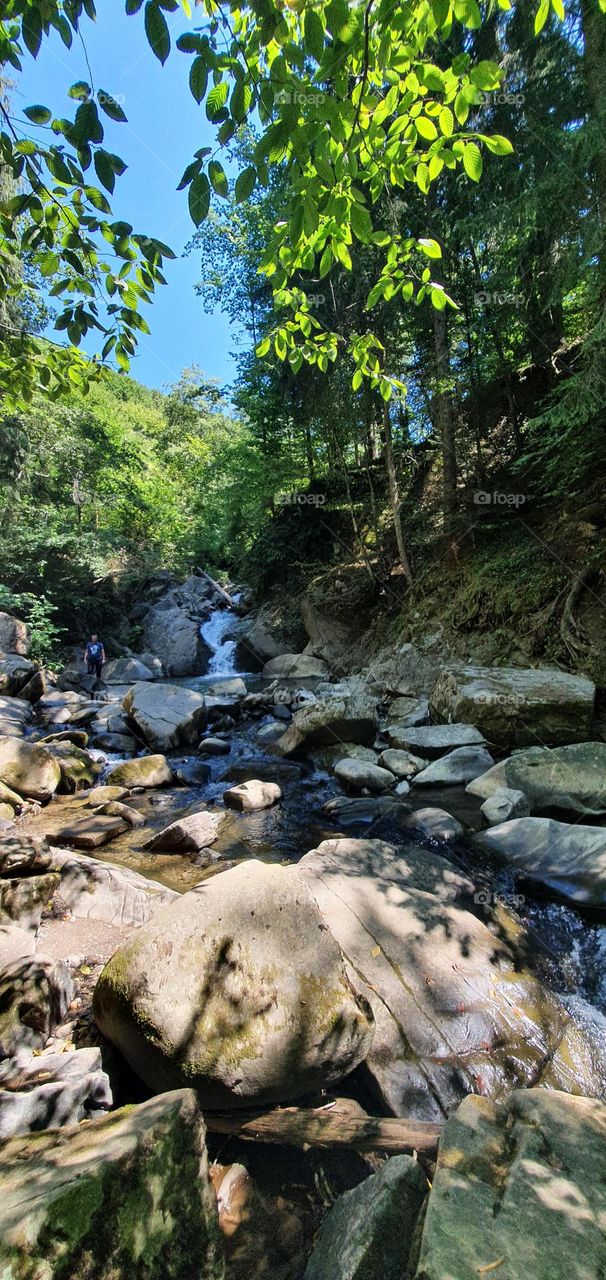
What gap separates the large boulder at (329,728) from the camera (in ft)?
26.3

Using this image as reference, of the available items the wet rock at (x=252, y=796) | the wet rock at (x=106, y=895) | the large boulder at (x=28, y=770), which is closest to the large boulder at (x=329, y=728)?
the wet rock at (x=252, y=796)

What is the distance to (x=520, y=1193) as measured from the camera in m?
1.47

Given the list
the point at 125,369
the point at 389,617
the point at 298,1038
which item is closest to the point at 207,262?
the point at 389,617

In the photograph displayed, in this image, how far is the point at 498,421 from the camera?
42.6 ft

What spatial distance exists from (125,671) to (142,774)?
28.7ft

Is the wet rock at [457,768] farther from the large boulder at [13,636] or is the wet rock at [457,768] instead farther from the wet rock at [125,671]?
the large boulder at [13,636]

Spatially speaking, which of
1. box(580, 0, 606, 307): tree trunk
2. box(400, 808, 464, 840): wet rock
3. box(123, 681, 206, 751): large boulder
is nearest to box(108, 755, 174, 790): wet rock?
box(123, 681, 206, 751): large boulder

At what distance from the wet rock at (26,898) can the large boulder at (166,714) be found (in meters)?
5.29

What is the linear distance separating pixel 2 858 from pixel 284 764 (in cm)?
446

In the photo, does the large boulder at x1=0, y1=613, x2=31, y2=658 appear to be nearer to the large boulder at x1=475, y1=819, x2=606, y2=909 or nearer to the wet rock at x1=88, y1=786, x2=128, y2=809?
the wet rock at x1=88, y1=786, x2=128, y2=809

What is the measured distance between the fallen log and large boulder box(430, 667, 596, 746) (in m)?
5.02

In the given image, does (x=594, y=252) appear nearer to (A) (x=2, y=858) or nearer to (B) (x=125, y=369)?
(B) (x=125, y=369)

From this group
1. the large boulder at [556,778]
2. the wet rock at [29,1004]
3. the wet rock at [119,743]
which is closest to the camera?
the wet rock at [29,1004]

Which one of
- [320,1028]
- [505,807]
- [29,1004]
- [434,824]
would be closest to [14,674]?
[434,824]
